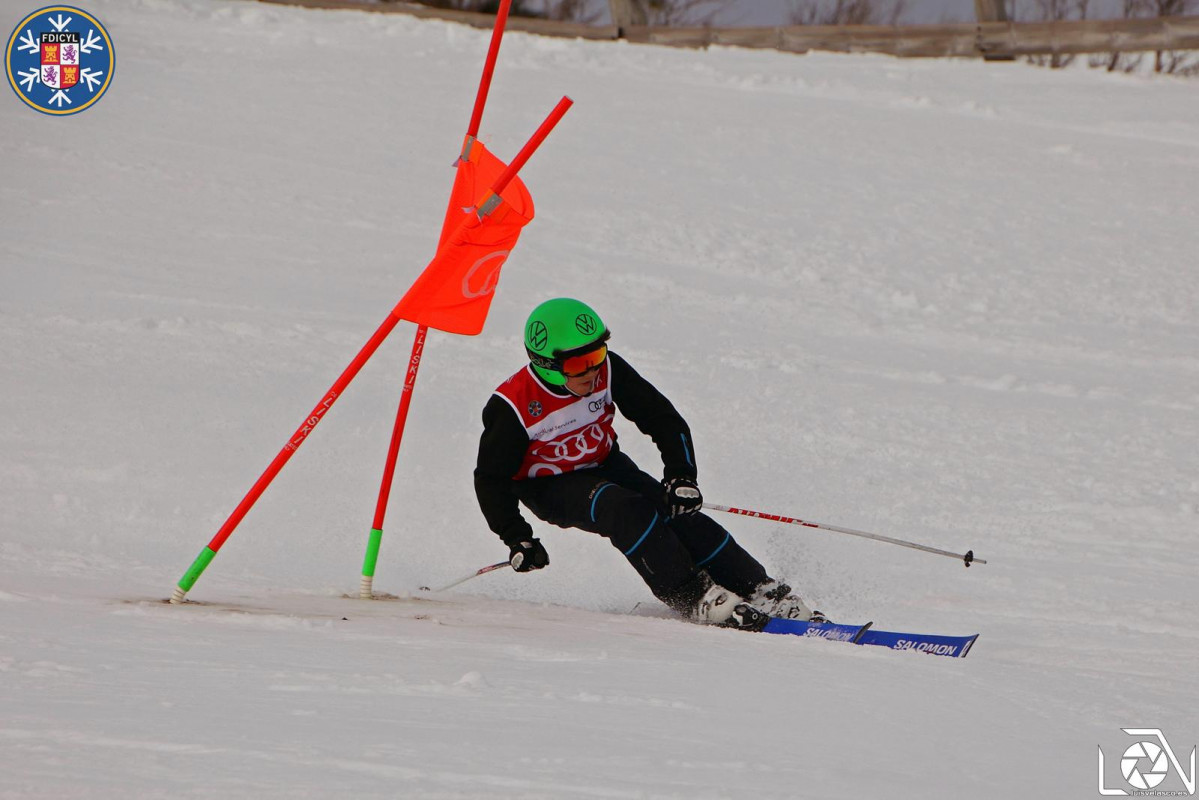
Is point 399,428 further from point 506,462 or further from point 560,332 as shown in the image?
point 560,332

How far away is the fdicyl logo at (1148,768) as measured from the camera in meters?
2.54

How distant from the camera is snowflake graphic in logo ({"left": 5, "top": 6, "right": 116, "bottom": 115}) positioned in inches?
416

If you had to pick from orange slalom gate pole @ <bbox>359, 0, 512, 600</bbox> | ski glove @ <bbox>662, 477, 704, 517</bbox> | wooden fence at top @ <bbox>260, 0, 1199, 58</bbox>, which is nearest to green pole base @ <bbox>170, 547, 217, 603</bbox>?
orange slalom gate pole @ <bbox>359, 0, 512, 600</bbox>

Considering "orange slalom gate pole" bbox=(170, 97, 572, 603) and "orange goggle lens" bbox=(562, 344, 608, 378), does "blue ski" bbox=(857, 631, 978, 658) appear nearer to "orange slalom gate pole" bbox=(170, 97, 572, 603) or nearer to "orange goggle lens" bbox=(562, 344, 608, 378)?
"orange goggle lens" bbox=(562, 344, 608, 378)

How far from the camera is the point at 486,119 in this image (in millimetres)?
11250

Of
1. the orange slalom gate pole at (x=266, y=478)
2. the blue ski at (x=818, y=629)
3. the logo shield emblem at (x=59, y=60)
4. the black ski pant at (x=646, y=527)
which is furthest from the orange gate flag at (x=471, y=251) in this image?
the logo shield emblem at (x=59, y=60)

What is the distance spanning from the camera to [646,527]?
4.14 m

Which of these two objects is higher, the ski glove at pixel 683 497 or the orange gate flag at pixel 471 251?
the orange gate flag at pixel 471 251

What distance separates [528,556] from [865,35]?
41.2ft

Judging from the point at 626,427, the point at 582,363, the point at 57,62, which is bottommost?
the point at 626,427

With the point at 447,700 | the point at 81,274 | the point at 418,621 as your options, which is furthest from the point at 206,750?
the point at 81,274

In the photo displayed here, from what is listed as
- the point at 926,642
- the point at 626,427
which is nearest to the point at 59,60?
the point at 626,427

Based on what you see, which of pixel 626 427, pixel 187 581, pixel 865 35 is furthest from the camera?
pixel 865 35

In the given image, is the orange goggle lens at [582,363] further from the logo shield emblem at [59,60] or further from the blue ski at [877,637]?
the logo shield emblem at [59,60]
